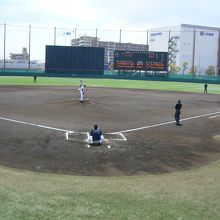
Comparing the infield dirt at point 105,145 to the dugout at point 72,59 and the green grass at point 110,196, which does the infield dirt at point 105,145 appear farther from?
the dugout at point 72,59

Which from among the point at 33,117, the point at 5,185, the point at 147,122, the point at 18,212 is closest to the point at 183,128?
the point at 147,122

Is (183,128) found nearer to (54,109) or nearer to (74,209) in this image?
A: (54,109)

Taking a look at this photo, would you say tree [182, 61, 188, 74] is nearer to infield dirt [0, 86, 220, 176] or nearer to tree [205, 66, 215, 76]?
tree [205, 66, 215, 76]

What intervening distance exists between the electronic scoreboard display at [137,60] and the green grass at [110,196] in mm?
72709

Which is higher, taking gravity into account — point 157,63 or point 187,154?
point 157,63

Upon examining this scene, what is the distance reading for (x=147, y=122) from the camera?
25.4 m

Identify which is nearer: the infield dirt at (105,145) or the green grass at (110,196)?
the green grass at (110,196)

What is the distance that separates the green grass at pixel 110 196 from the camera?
9.16 meters

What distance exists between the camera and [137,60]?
8575cm

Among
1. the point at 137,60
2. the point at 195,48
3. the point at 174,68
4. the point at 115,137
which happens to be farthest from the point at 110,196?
the point at 195,48

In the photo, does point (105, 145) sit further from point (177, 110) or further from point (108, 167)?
point (177, 110)

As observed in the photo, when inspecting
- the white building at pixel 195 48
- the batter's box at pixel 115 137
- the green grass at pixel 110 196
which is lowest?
the green grass at pixel 110 196

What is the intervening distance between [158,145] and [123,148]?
1853mm

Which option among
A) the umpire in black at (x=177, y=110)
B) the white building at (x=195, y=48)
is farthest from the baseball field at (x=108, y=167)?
the white building at (x=195, y=48)
